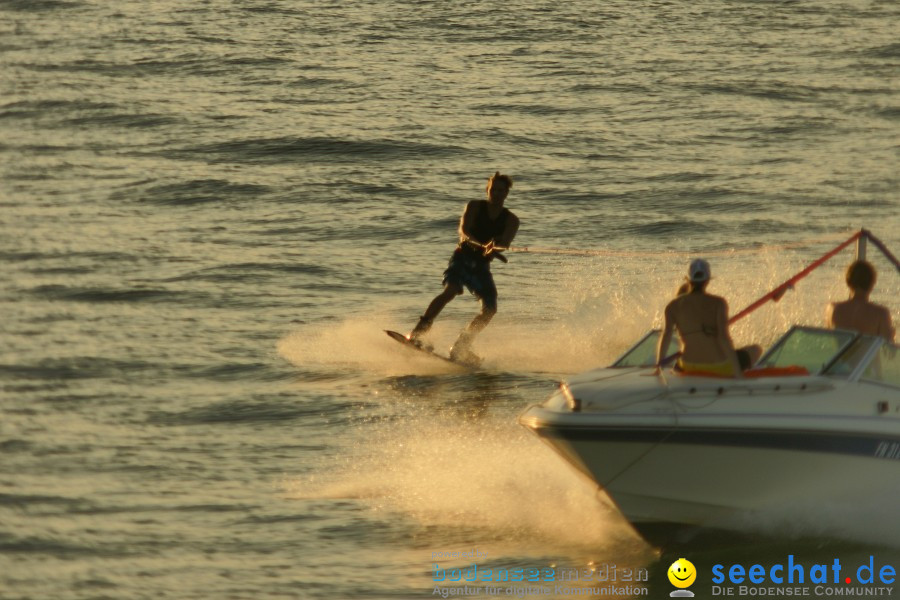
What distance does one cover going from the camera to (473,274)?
14.5 meters

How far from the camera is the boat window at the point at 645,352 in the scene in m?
10.5

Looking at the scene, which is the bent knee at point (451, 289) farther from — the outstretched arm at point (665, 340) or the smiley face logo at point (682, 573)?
the smiley face logo at point (682, 573)

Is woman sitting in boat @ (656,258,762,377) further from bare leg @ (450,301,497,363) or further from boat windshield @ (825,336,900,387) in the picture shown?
bare leg @ (450,301,497,363)

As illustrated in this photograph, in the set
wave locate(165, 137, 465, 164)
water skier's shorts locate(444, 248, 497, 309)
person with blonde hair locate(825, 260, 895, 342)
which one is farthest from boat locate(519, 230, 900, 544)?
wave locate(165, 137, 465, 164)

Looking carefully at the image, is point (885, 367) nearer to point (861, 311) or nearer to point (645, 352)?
point (861, 311)

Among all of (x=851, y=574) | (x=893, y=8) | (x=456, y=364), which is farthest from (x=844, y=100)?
(x=851, y=574)

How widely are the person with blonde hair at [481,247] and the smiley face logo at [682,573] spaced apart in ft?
A: 15.5

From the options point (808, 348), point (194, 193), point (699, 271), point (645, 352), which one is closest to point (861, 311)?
point (808, 348)

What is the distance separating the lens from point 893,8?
3834 centimetres

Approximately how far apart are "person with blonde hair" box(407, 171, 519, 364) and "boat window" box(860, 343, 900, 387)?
16.1 feet

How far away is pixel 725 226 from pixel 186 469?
1193cm

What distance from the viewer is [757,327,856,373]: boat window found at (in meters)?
9.91

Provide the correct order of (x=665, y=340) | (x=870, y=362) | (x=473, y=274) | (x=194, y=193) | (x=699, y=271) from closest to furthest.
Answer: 1. (x=699, y=271)
2. (x=870, y=362)
3. (x=665, y=340)
4. (x=473, y=274)
5. (x=194, y=193)

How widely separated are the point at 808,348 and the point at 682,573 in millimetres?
1619
